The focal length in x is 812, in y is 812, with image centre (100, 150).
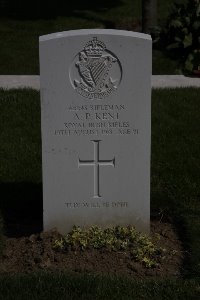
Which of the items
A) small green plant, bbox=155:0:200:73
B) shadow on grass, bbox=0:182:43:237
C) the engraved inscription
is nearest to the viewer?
the engraved inscription

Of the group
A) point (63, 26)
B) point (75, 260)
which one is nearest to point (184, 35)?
point (63, 26)

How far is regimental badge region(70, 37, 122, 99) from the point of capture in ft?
17.5

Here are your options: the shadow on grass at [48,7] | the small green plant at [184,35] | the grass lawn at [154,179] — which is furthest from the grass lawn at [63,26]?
the grass lawn at [154,179]

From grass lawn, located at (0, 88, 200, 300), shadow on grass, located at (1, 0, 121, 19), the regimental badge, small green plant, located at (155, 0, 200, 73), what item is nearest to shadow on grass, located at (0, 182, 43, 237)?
grass lawn, located at (0, 88, 200, 300)

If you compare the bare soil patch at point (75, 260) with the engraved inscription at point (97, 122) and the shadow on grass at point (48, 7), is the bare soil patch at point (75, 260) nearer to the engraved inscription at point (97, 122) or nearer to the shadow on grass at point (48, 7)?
the engraved inscription at point (97, 122)

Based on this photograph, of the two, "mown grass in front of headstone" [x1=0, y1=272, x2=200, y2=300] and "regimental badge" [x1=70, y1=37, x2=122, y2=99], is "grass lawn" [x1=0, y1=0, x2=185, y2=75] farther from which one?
"mown grass in front of headstone" [x1=0, y1=272, x2=200, y2=300]

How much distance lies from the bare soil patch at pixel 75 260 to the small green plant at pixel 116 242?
0.11ft

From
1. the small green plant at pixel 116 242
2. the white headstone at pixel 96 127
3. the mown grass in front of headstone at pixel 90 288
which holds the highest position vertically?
the white headstone at pixel 96 127

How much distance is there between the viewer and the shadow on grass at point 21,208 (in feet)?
20.0

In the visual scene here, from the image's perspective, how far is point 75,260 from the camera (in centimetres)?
539

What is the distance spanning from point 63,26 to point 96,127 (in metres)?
9.10

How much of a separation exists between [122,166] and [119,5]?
1122cm

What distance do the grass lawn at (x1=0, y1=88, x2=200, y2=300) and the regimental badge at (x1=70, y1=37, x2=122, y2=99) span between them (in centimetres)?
123

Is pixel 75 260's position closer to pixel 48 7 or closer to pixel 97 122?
pixel 97 122
